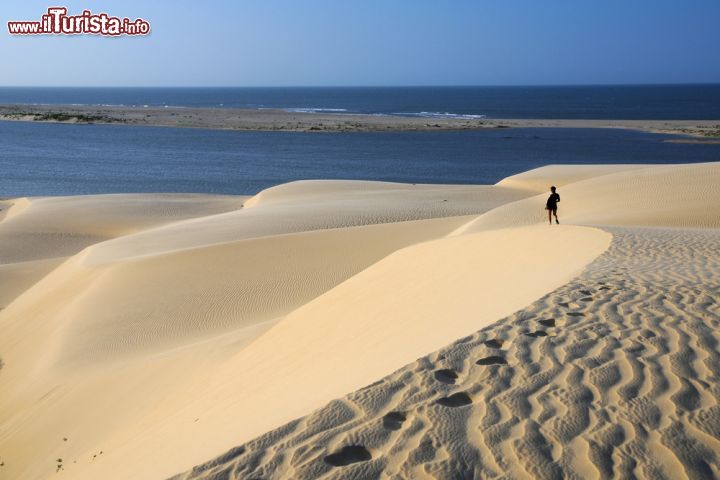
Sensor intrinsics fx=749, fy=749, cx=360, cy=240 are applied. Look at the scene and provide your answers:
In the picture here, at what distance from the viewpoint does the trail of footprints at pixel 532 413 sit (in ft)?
13.2

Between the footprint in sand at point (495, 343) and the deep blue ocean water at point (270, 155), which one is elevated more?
the footprint in sand at point (495, 343)

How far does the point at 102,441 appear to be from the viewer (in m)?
7.84

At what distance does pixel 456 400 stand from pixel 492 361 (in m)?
0.70

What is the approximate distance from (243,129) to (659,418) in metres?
71.5

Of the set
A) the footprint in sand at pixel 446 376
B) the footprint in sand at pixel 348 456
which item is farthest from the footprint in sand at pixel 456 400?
the footprint in sand at pixel 348 456

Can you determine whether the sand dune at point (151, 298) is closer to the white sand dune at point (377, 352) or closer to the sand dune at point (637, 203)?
the white sand dune at point (377, 352)

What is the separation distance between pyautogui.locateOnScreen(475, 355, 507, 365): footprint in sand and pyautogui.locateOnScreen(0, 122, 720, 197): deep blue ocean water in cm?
3336

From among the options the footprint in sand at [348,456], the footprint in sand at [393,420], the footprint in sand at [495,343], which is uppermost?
the footprint in sand at [495,343]

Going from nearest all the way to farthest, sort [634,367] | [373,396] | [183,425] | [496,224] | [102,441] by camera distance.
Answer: [373,396], [634,367], [183,425], [102,441], [496,224]

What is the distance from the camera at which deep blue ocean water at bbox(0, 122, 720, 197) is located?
136 feet

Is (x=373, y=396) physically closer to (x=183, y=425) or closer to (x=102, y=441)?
(x=183, y=425)

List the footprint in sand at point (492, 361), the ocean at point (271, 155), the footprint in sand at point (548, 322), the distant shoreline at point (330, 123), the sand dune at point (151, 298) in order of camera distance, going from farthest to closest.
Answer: the distant shoreline at point (330, 123) < the ocean at point (271, 155) < the sand dune at point (151, 298) < the footprint in sand at point (548, 322) < the footprint in sand at point (492, 361)

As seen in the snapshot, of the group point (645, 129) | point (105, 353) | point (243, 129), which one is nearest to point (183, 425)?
point (105, 353)

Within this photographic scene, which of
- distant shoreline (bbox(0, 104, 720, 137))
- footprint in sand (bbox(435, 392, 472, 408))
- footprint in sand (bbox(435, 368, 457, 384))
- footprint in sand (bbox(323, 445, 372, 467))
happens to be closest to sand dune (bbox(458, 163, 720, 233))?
footprint in sand (bbox(435, 368, 457, 384))
